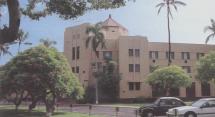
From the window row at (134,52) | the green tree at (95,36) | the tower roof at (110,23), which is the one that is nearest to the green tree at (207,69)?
the window row at (134,52)

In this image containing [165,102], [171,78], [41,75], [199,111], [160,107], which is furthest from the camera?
[171,78]

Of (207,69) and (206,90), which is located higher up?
(207,69)

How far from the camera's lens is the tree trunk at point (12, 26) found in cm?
845

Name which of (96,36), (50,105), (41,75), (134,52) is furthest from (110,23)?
(41,75)

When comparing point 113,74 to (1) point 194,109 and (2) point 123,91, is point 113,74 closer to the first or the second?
(2) point 123,91

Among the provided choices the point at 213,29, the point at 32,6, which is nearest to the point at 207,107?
the point at 32,6

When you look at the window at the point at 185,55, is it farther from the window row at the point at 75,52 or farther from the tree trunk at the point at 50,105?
the tree trunk at the point at 50,105

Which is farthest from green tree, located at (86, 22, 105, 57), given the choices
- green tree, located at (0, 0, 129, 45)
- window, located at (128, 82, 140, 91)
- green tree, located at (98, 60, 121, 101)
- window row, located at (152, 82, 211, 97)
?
green tree, located at (0, 0, 129, 45)

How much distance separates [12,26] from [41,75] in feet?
106

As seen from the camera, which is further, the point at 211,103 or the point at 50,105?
the point at 50,105

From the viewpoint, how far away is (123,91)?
7669 cm

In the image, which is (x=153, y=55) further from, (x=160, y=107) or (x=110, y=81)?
(x=160, y=107)

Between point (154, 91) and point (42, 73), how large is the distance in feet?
132

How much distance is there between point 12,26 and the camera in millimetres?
8461
